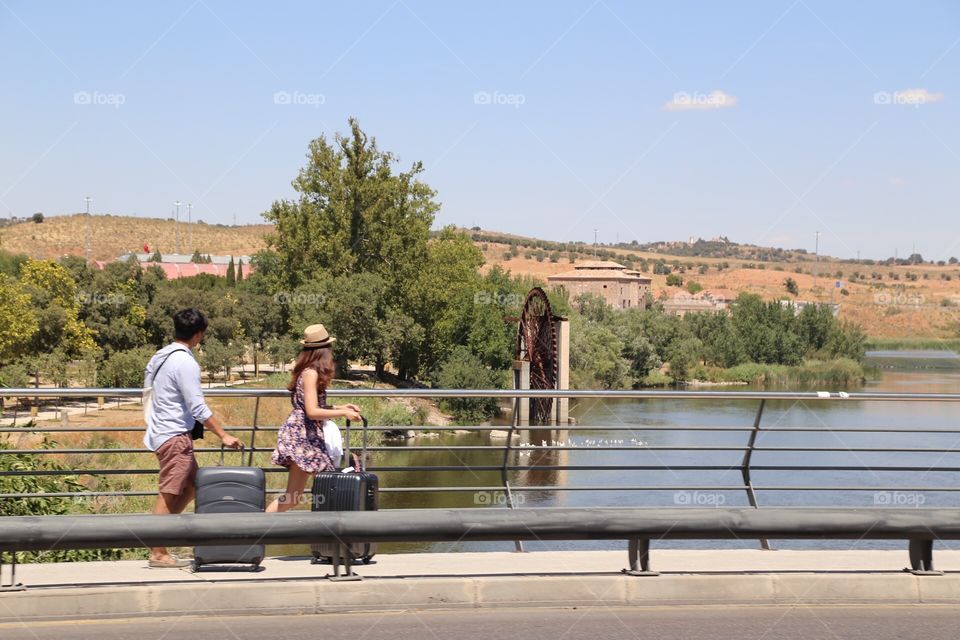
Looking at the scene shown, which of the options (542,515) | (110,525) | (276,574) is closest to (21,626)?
(110,525)

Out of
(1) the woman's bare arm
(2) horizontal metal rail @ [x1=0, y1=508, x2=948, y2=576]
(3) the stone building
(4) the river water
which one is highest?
(3) the stone building

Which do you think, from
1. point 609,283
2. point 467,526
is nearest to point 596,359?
point 467,526

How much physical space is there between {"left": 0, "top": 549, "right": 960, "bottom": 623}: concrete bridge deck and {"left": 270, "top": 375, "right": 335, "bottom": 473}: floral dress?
0.72m

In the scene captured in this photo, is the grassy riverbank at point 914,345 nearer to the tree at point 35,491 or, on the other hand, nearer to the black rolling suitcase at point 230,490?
the tree at point 35,491

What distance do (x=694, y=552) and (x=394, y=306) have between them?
7180cm

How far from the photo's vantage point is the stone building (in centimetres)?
17988

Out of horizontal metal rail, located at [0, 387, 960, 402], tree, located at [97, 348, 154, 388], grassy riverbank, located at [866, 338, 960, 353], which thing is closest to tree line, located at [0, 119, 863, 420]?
tree, located at [97, 348, 154, 388]

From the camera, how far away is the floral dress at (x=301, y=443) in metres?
8.32

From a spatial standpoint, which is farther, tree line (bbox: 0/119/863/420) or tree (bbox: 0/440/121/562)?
tree line (bbox: 0/119/863/420)

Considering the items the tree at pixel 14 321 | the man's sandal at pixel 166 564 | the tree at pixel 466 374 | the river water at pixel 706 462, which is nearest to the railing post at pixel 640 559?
the man's sandal at pixel 166 564

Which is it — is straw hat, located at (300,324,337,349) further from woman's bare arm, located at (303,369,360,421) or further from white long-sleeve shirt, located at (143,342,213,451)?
white long-sleeve shirt, located at (143,342,213,451)

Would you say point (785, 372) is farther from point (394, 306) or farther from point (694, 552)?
point (694, 552)

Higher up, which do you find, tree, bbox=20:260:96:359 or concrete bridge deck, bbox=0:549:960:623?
tree, bbox=20:260:96:359

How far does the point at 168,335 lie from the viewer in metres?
73.2
